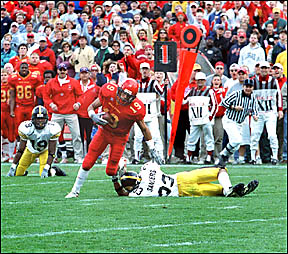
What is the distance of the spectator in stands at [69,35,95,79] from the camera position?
16031 mm

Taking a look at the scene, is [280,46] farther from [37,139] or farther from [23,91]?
[37,139]

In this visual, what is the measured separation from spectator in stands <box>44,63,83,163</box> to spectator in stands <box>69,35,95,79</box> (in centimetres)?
137

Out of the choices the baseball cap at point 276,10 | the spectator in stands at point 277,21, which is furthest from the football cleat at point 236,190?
the baseball cap at point 276,10

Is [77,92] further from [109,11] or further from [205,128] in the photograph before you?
[109,11]

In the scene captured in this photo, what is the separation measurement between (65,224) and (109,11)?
1268 cm

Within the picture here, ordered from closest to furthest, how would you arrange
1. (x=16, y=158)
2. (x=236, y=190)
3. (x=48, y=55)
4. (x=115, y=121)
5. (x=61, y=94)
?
(x=236, y=190) < (x=115, y=121) < (x=16, y=158) < (x=61, y=94) < (x=48, y=55)

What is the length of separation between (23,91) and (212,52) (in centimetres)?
419

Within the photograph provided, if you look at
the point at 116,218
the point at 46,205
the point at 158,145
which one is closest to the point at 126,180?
the point at 46,205

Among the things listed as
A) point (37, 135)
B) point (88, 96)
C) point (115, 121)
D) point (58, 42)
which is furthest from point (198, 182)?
point (58, 42)

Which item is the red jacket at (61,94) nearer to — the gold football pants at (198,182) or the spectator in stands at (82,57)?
the spectator in stands at (82,57)

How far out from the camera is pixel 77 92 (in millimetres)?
14672

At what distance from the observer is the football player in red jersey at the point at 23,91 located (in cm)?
1506

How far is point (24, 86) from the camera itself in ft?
49.5

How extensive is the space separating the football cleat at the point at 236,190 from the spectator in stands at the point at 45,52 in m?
8.30
